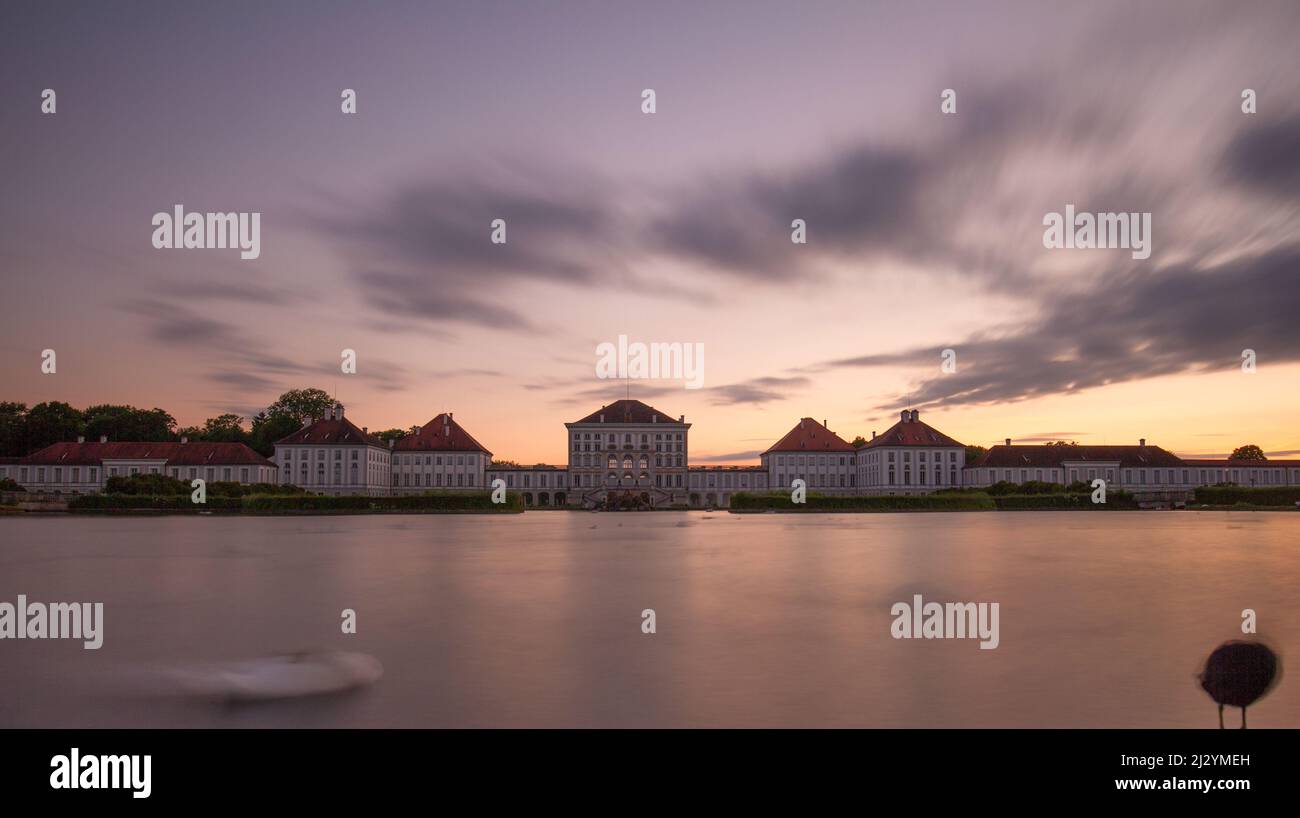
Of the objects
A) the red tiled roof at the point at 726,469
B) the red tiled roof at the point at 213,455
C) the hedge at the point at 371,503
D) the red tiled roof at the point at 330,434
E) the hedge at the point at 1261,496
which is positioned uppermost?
the red tiled roof at the point at 330,434

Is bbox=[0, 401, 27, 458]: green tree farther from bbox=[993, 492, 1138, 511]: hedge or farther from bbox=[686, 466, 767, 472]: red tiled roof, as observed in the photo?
bbox=[993, 492, 1138, 511]: hedge

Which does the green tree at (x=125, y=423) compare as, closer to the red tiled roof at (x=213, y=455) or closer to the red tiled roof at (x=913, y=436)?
the red tiled roof at (x=213, y=455)

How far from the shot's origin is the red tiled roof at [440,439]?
12506cm

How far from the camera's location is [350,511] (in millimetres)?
68625

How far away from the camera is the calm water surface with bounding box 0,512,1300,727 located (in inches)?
287

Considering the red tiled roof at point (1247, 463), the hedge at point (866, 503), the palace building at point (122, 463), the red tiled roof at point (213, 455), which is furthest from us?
the red tiled roof at point (1247, 463)

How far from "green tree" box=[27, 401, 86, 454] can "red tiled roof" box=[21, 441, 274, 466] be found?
5023mm

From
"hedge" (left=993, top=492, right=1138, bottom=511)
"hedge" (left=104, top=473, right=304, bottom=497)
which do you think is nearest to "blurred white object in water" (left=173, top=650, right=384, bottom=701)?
"hedge" (left=104, top=473, right=304, bottom=497)

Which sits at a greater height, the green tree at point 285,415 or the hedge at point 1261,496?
the green tree at point 285,415

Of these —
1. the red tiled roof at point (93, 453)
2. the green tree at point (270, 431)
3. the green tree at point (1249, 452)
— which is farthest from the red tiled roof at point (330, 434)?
the green tree at point (1249, 452)

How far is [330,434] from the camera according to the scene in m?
117

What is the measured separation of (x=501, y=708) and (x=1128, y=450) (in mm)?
142988

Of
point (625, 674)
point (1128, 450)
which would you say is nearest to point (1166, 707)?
point (625, 674)

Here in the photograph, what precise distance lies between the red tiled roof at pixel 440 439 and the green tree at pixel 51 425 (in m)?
46.5
